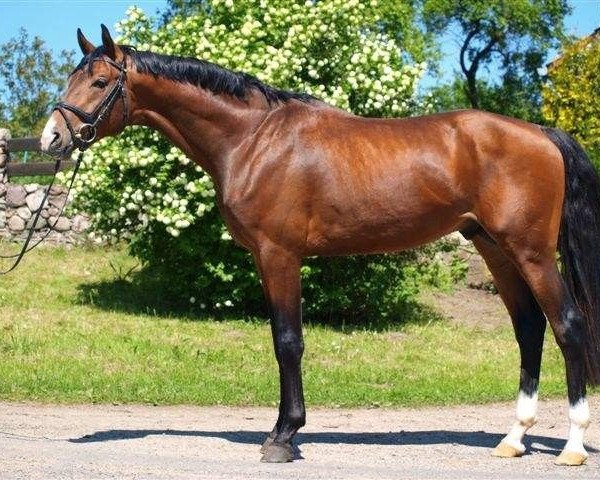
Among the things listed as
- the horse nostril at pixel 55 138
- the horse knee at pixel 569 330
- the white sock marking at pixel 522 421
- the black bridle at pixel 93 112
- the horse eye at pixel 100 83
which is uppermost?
the horse eye at pixel 100 83

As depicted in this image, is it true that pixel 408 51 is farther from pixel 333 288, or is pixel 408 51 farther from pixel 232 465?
pixel 232 465

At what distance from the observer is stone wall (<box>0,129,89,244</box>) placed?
17078 millimetres

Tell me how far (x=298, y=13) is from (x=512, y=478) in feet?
A: 28.0

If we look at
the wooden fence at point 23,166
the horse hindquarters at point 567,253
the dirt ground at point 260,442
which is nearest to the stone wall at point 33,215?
the wooden fence at point 23,166

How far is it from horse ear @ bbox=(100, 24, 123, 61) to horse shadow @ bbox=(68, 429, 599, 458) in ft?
8.42

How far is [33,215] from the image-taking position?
689 inches

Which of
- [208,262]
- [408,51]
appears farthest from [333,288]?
[408,51]

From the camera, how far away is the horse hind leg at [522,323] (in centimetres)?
646

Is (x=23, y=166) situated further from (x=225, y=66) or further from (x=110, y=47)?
(x=110, y=47)

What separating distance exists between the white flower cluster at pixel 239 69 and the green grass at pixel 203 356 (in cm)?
124

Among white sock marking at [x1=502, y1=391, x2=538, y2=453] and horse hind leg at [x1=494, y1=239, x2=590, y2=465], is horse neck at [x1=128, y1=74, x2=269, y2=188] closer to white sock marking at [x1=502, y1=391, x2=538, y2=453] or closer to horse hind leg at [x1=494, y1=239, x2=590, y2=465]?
horse hind leg at [x1=494, y1=239, x2=590, y2=465]

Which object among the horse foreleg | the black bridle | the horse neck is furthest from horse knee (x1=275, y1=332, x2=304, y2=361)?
the black bridle

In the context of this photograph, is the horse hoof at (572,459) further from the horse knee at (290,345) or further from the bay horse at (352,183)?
the horse knee at (290,345)

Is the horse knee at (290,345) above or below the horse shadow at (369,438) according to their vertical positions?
above
